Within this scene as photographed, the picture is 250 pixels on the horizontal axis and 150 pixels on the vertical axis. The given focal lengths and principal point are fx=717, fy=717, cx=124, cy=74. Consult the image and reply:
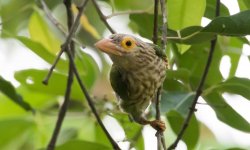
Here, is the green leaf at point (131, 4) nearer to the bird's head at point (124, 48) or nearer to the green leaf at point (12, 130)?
the bird's head at point (124, 48)

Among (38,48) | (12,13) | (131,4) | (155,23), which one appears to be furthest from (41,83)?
(155,23)

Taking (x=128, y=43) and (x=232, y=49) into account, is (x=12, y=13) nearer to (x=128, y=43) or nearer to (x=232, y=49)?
(x=128, y=43)

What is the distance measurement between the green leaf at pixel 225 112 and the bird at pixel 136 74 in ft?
0.79

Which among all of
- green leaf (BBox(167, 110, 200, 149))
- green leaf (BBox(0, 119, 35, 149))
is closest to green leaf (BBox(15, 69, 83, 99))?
green leaf (BBox(0, 119, 35, 149))

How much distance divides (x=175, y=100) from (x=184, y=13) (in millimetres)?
306

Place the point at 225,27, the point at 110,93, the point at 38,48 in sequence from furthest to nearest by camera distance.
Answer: the point at 110,93 → the point at 38,48 → the point at 225,27

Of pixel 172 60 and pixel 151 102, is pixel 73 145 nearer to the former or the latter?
pixel 151 102

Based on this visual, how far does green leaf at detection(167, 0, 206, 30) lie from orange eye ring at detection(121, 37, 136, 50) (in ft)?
0.46

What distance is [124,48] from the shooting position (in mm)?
2188

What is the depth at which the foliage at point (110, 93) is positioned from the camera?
2244 millimetres

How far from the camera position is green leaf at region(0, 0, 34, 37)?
2619 mm

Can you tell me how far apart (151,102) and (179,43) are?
24 cm

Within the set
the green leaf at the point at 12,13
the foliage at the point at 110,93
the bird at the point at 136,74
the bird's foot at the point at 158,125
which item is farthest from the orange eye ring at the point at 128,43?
the green leaf at the point at 12,13

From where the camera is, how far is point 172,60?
8.34 feet
